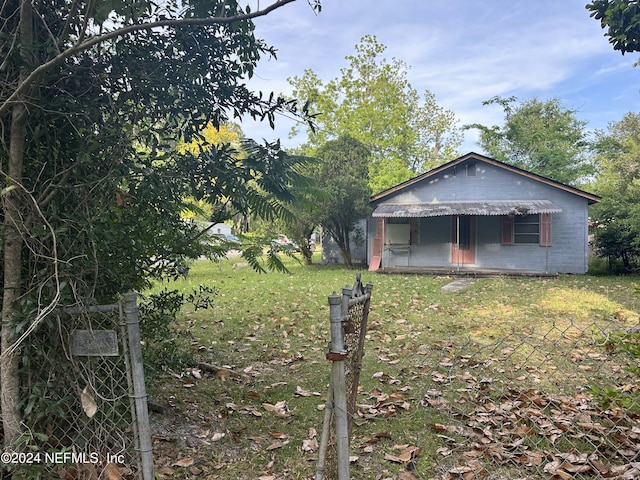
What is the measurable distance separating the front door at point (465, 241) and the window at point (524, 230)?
1.11 m

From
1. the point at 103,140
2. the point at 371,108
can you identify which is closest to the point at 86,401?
the point at 103,140

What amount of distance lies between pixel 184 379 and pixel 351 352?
2.56 m

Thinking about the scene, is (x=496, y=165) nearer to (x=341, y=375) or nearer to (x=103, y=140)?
(x=341, y=375)

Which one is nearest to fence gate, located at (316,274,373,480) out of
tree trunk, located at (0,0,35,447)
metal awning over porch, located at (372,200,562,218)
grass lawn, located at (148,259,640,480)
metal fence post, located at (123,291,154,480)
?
grass lawn, located at (148,259,640,480)

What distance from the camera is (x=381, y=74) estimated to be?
77.5 ft

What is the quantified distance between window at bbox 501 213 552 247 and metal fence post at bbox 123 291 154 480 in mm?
15384

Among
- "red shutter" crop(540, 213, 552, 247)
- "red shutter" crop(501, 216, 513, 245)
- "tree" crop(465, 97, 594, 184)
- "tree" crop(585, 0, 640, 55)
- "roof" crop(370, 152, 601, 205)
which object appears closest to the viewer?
"tree" crop(585, 0, 640, 55)

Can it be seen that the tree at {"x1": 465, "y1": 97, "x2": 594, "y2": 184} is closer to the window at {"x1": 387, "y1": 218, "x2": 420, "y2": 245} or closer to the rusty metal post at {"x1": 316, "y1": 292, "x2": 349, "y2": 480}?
the window at {"x1": 387, "y1": 218, "x2": 420, "y2": 245}

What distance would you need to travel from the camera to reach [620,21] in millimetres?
2482

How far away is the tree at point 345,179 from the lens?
15570mm

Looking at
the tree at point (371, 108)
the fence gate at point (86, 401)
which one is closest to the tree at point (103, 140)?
the fence gate at point (86, 401)

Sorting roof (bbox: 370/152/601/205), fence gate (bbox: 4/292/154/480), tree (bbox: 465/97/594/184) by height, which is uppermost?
tree (bbox: 465/97/594/184)

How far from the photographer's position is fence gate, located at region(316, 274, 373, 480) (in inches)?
72.5

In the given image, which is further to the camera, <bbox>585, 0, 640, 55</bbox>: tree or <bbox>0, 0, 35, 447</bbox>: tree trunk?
<bbox>585, 0, 640, 55</bbox>: tree
